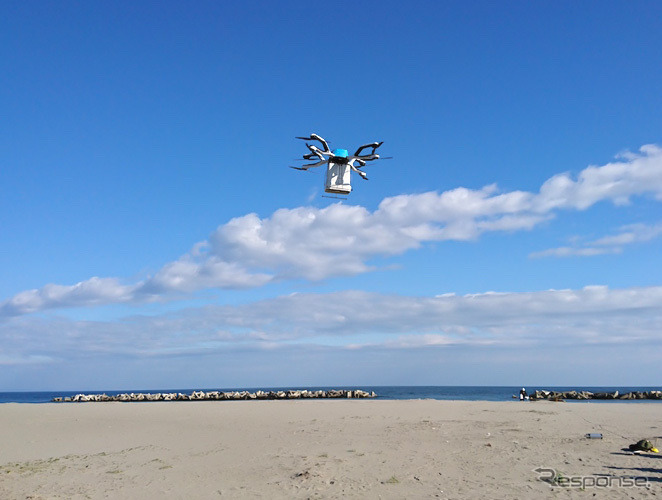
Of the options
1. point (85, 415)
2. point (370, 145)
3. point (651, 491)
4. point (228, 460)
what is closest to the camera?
point (651, 491)

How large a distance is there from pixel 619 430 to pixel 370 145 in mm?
10801

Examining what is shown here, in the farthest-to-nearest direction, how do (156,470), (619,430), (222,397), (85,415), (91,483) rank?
(222,397)
(85,415)
(619,430)
(156,470)
(91,483)

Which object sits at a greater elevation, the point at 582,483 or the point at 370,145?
the point at 370,145

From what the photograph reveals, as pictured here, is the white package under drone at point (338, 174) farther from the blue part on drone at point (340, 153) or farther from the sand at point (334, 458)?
the sand at point (334, 458)

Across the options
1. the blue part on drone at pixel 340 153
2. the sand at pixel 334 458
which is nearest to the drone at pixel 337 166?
the blue part on drone at pixel 340 153

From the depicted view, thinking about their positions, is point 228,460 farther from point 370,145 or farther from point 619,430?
point 619,430

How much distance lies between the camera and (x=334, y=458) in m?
10.7

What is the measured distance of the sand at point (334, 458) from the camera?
27.0ft

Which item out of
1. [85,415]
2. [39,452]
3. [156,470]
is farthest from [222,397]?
[156,470]

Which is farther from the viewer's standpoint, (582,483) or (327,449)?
(327,449)

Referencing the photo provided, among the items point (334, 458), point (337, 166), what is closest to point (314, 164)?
point (337, 166)

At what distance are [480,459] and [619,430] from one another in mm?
6744

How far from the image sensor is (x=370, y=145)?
11.8 metres

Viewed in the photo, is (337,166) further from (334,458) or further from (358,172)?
(334,458)
